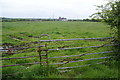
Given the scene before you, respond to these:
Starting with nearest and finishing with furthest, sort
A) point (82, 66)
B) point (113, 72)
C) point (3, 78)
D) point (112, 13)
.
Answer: point (3, 78) < point (113, 72) < point (82, 66) < point (112, 13)

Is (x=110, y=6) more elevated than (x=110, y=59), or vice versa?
(x=110, y=6)

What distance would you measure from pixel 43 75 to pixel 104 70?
217 centimetres

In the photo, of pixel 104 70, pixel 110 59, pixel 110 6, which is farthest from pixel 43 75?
pixel 110 6

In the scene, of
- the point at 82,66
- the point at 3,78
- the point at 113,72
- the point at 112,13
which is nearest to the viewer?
the point at 3,78

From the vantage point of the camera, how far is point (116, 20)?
17.6 ft

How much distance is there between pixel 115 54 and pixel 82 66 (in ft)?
5.88

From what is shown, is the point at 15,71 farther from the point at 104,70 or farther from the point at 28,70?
the point at 104,70

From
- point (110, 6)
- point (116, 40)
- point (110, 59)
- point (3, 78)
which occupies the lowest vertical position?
point (3, 78)

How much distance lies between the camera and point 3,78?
14.1 feet

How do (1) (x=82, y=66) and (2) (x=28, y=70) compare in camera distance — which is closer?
(2) (x=28, y=70)

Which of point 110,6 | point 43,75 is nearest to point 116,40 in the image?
point 110,6

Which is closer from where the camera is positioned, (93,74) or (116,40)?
(93,74)

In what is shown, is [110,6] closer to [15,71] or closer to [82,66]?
[82,66]

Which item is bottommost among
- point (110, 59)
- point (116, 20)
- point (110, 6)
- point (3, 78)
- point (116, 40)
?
point (3, 78)
